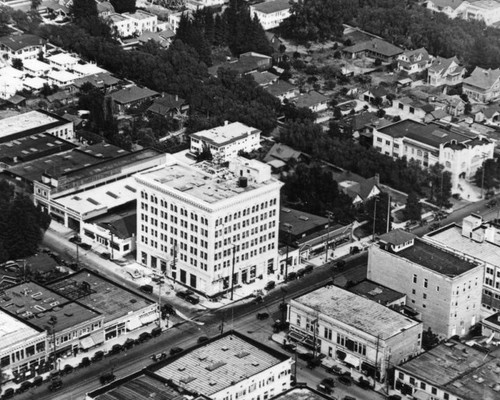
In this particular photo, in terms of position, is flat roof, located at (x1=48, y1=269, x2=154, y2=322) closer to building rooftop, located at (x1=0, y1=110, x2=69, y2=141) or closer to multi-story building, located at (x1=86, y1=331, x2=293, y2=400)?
multi-story building, located at (x1=86, y1=331, x2=293, y2=400)

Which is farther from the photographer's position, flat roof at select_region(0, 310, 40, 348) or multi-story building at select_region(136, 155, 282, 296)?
multi-story building at select_region(136, 155, 282, 296)

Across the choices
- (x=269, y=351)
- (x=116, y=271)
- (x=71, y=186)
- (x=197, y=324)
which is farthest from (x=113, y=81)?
(x=269, y=351)

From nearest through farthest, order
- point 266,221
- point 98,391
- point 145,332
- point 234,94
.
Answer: point 98,391 < point 145,332 < point 266,221 < point 234,94

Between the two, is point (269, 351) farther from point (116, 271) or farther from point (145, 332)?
point (116, 271)

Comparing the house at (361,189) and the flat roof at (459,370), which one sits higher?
the flat roof at (459,370)

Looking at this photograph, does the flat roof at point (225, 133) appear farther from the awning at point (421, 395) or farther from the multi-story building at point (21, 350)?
the awning at point (421, 395)

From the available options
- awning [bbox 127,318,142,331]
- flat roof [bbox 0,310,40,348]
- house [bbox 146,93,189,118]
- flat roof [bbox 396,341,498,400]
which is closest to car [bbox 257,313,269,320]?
awning [bbox 127,318,142,331]

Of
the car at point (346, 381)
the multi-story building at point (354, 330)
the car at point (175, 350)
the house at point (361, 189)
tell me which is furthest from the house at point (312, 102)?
the car at point (346, 381)

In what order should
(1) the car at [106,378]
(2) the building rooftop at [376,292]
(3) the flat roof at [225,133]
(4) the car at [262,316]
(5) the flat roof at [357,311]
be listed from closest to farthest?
(1) the car at [106,378], (5) the flat roof at [357,311], (2) the building rooftop at [376,292], (4) the car at [262,316], (3) the flat roof at [225,133]
